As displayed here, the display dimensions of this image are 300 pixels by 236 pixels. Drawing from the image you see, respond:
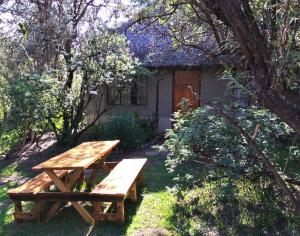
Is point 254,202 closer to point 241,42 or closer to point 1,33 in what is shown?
point 241,42

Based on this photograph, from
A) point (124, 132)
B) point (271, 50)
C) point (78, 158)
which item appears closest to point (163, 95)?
point (124, 132)

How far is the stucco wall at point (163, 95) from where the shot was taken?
43.4ft

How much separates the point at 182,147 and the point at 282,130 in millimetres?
1565

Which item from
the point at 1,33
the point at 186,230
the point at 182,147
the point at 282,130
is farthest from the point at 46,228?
the point at 1,33

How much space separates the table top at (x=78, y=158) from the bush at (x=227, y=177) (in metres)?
1.29

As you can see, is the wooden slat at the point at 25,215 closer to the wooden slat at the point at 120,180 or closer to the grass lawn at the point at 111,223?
the grass lawn at the point at 111,223

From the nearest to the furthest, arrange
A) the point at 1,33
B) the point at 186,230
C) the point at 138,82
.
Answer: the point at 186,230
the point at 1,33
the point at 138,82

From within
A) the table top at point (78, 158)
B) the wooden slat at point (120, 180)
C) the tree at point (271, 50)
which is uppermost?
the tree at point (271, 50)

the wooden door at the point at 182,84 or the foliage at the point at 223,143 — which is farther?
the wooden door at the point at 182,84

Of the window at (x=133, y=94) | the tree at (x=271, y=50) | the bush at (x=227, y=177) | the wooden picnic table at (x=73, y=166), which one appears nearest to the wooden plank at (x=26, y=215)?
the wooden picnic table at (x=73, y=166)

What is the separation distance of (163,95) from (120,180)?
8547 millimetres

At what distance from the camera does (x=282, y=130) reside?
560 cm

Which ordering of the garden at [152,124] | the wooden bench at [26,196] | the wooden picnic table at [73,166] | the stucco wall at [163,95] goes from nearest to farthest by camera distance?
the garden at [152,124], the wooden picnic table at [73,166], the wooden bench at [26,196], the stucco wall at [163,95]

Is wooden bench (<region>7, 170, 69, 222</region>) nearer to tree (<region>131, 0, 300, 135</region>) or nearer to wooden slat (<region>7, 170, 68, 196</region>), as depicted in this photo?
wooden slat (<region>7, 170, 68, 196</region>)
